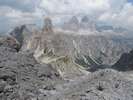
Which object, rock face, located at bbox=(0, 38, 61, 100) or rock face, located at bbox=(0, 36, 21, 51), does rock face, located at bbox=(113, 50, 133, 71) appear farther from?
rock face, located at bbox=(0, 38, 61, 100)

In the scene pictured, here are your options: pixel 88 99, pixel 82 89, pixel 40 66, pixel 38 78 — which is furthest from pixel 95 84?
pixel 40 66

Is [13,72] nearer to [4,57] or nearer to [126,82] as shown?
[4,57]

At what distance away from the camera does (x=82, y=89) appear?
46.8ft

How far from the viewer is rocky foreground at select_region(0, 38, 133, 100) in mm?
13477

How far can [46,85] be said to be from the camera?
15.3 meters

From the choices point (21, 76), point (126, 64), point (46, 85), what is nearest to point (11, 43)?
point (21, 76)

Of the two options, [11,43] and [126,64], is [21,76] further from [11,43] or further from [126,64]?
[126,64]

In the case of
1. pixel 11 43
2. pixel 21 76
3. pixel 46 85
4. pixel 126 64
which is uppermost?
pixel 11 43

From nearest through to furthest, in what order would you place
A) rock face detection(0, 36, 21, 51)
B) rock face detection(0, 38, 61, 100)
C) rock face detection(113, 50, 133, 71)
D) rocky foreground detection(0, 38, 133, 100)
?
rocky foreground detection(0, 38, 133, 100) → rock face detection(0, 38, 61, 100) → rock face detection(0, 36, 21, 51) → rock face detection(113, 50, 133, 71)

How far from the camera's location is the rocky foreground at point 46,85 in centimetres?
1348

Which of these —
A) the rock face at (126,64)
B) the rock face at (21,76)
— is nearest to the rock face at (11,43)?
the rock face at (21,76)

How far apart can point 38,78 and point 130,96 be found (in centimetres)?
461

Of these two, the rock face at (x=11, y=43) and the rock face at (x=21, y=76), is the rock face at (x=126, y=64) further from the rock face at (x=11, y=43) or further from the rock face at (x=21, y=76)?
the rock face at (x=21, y=76)

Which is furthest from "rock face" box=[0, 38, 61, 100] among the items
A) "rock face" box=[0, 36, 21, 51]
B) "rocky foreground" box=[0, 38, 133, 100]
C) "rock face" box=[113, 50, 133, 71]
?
"rock face" box=[113, 50, 133, 71]
